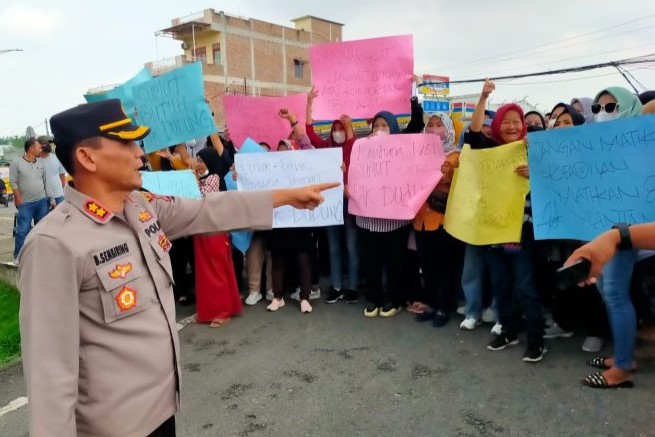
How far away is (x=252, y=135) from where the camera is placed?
6.73m

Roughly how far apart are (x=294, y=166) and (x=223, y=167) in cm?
105

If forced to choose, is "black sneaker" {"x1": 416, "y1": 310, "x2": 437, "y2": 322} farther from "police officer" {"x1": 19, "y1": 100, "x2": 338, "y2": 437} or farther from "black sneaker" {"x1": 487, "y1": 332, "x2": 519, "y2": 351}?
"police officer" {"x1": 19, "y1": 100, "x2": 338, "y2": 437}

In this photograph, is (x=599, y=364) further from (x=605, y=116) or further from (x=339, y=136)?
(x=339, y=136)

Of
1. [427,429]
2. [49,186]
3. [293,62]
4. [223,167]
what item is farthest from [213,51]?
[427,429]

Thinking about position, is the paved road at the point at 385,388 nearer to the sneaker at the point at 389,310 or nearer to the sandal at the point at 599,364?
the sandal at the point at 599,364

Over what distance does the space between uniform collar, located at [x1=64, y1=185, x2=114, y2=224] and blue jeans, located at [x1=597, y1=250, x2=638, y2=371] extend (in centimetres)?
318

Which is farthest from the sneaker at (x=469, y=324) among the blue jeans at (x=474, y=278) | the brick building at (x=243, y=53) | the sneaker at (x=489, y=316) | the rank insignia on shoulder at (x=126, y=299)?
the brick building at (x=243, y=53)

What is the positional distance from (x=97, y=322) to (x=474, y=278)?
364cm

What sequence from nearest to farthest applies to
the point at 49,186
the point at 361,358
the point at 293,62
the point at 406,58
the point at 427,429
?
1. the point at 427,429
2. the point at 361,358
3. the point at 406,58
4. the point at 49,186
5. the point at 293,62

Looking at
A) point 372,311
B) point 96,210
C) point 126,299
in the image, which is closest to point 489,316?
point 372,311

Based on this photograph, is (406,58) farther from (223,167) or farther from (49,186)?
(49,186)

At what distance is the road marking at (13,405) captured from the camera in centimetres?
374

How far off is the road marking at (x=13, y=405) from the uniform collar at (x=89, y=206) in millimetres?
2806

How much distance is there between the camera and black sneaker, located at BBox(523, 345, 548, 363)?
3.99m
